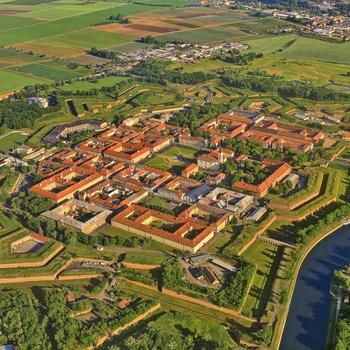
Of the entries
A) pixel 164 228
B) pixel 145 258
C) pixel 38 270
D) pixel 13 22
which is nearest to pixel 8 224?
pixel 38 270

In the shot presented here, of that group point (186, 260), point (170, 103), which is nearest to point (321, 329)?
point (186, 260)

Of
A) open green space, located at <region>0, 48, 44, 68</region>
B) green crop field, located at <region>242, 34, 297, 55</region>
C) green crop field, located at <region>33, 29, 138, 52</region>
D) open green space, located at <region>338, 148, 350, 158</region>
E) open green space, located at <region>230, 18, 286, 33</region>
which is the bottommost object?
open green space, located at <region>338, 148, 350, 158</region>

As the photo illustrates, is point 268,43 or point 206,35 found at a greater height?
point 206,35

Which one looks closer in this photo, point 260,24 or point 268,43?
point 268,43

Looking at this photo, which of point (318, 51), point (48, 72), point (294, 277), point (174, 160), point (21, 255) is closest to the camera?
point (294, 277)

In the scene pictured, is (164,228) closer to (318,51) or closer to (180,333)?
(180,333)

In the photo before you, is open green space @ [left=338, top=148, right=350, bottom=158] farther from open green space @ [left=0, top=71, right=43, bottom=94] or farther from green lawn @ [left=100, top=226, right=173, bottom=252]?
open green space @ [left=0, top=71, right=43, bottom=94]

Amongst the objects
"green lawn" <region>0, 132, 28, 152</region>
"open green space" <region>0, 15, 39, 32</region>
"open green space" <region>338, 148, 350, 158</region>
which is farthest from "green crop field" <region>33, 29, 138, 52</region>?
"open green space" <region>338, 148, 350, 158</region>
